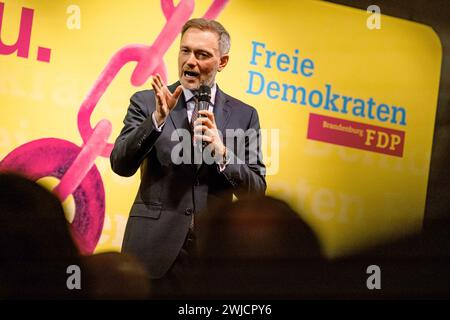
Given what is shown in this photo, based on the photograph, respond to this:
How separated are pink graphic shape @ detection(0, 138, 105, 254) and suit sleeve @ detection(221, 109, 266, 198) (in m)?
0.62

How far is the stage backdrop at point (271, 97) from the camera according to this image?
3.69 meters

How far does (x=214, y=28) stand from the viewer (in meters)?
3.72

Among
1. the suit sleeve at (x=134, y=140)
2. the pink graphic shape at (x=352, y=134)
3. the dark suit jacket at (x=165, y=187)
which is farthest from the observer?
the pink graphic shape at (x=352, y=134)

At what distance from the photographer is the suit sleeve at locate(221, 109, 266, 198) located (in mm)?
3627

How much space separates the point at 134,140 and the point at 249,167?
1.85ft

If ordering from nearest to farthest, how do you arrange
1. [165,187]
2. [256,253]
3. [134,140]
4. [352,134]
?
[134,140] < [165,187] < [256,253] < [352,134]

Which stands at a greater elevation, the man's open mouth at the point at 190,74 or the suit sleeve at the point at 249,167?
the man's open mouth at the point at 190,74

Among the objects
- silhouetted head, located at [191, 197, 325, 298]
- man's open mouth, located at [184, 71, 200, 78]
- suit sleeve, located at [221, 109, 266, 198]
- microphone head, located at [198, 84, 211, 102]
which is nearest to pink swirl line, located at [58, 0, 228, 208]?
man's open mouth, located at [184, 71, 200, 78]

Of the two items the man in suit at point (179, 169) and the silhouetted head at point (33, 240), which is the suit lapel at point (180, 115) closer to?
the man in suit at point (179, 169)

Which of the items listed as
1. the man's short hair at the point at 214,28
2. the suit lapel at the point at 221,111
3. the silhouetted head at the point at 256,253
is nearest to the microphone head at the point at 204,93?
the suit lapel at the point at 221,111

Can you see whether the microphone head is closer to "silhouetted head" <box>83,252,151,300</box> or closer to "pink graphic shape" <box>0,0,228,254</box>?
"pink graphic shape" <box>0,0,228,254</box>

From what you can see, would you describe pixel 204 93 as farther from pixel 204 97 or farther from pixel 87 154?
pixel 87 154

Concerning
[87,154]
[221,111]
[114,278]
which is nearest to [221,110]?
[221,111]

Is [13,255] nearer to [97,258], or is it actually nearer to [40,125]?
[97,258]
